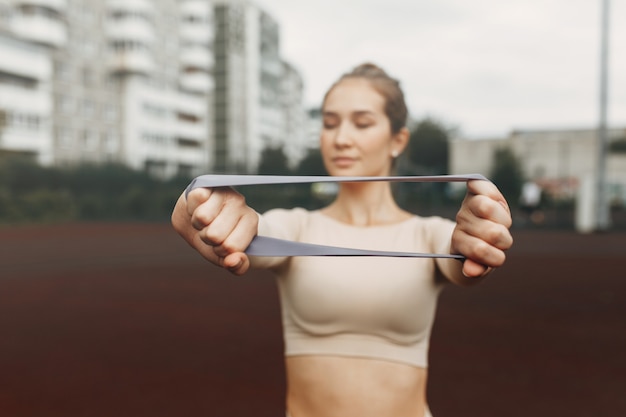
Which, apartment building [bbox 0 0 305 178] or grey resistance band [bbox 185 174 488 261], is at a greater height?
apartment building [bbox 0 0 305 178]

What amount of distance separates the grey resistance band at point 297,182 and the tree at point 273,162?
1068 inches

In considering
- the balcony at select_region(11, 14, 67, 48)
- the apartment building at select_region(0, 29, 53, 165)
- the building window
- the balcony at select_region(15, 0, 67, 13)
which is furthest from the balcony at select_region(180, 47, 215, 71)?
the apartment building at select_region(0, 29, 53, 165)

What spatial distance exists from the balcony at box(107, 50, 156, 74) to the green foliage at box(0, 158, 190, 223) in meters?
14.9

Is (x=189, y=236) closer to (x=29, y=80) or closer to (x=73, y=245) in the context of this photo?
(x=73, y=245)

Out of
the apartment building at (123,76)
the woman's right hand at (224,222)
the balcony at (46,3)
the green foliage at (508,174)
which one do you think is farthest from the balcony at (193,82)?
the woman's right hand at (224,222)

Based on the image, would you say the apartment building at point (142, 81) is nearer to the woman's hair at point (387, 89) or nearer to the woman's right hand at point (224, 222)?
the woman's hair at point (387, 89)

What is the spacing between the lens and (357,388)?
153 cm

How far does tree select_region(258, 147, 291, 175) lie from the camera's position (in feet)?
94.7

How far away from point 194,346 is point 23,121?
32.1 metres

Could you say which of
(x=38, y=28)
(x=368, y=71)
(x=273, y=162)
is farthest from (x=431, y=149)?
(x=368, y=71)

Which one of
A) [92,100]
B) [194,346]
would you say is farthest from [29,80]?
[194,346]

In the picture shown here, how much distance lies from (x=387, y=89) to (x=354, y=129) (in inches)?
6.2

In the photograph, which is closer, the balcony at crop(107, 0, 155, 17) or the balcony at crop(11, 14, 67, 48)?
the balcony at crop(11, 14, 67, 48)

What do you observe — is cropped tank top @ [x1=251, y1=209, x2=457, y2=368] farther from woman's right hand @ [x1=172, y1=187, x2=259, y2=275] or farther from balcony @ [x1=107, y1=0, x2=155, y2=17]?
balcony @ [x1=107, y1=0, x2=155, y2=17]
